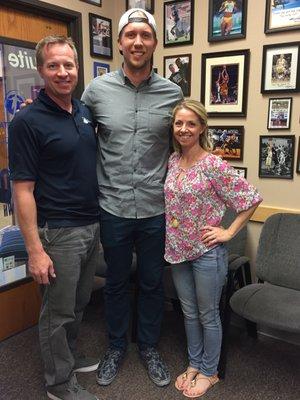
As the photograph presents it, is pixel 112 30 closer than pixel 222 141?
No

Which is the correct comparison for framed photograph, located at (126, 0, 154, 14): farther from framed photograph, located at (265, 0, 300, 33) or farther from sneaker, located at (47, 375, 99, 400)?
sneaker, located at (47, 375, 99, 400)

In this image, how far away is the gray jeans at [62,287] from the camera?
159 centimetres

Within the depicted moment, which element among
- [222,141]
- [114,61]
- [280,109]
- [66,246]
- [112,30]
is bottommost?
[66,246]

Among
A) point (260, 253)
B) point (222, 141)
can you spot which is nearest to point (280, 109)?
point (222, 141)

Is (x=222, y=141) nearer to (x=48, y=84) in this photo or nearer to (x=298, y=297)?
(x=298, y=297)

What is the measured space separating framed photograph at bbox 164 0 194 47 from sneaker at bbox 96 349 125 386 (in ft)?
6.32

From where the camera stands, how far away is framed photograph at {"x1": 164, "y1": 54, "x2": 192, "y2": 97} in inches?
97.6

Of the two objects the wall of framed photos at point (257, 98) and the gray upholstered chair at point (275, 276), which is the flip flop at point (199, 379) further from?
the wall of framed photos at point (257, 98)

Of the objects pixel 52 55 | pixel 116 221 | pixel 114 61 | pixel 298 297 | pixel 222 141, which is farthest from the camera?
pixel 114 61

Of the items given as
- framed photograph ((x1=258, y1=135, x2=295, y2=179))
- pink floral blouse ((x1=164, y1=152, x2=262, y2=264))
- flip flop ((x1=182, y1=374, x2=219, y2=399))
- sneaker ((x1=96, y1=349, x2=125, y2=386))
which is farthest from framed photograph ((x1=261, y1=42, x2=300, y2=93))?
sneaker ((x1=96, y1=349, x2=125, y2=386))

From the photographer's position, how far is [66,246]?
1597mm

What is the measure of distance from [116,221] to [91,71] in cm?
134

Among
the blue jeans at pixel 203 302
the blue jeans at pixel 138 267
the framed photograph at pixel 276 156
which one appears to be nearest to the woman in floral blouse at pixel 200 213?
the blue jeans at pixel 203 302

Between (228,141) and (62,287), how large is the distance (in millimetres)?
1376
